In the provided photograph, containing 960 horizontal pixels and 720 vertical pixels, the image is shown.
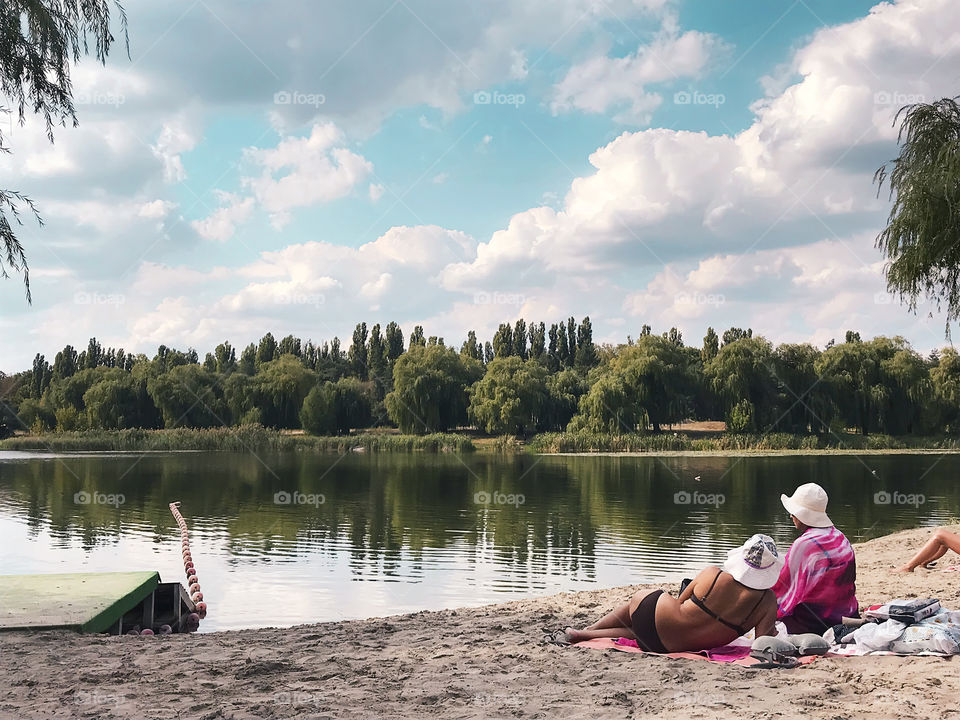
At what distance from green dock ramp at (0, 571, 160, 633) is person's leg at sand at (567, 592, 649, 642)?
4.69 m

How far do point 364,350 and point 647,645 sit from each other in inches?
3831

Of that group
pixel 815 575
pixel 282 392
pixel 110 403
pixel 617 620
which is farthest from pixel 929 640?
pixel 110 403

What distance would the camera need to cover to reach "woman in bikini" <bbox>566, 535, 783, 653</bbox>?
661cm

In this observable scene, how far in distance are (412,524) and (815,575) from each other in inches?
597

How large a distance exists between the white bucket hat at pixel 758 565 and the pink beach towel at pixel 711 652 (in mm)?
564

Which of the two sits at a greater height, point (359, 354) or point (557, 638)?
point (359, 354)

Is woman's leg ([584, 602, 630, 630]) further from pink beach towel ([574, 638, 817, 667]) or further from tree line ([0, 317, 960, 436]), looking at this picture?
tree line ([0, 317, 960, 436])

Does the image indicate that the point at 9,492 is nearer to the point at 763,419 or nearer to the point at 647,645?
the point at 647,645

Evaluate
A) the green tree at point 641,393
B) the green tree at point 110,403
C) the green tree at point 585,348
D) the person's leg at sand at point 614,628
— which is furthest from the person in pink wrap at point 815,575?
the green tree at point 585,348

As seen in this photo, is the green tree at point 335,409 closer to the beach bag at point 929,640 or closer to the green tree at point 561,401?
the green tree at point 561,401

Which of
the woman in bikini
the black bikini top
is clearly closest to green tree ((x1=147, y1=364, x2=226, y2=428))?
the woman in bikini

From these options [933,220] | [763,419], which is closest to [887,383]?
[763,419]

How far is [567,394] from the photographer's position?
67688 mm

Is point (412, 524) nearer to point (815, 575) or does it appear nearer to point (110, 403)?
point (815, 575)
